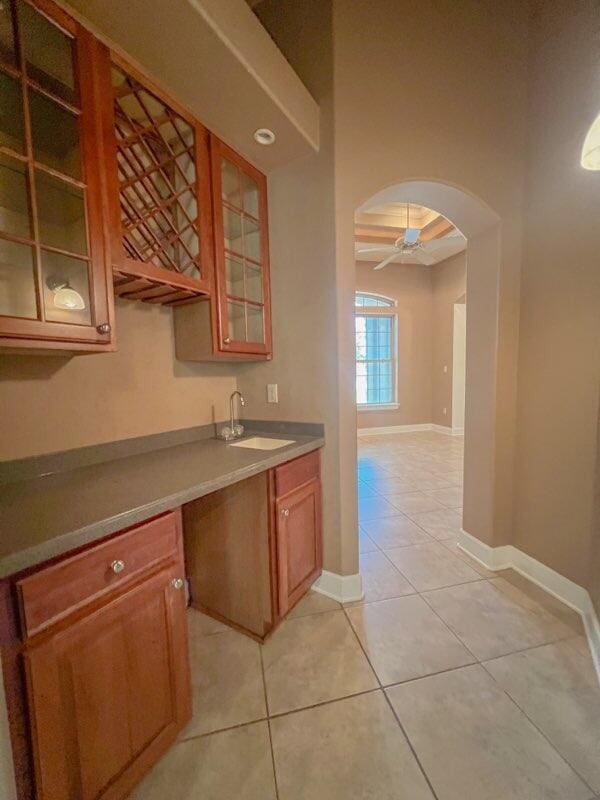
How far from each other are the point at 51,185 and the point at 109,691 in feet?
5.02

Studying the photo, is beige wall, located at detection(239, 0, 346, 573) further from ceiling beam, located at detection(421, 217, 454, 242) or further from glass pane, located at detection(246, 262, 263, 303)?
ceiling beam, located at detection(421, 217, 454, 242)

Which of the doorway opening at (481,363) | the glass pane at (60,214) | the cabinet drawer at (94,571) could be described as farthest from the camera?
the doorway opening at (481,363)

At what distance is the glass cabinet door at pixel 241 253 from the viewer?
1.58 m

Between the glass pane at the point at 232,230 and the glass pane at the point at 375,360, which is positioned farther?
the glass pane at the point at 375,360

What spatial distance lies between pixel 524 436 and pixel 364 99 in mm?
2139

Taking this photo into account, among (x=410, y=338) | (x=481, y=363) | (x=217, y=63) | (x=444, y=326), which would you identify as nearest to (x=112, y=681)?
(x=217, y=63)

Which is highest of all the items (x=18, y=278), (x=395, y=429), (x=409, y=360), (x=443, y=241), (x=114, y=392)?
(x=443, y=241)

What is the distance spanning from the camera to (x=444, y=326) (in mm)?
6047

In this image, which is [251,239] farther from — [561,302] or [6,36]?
[561,302]

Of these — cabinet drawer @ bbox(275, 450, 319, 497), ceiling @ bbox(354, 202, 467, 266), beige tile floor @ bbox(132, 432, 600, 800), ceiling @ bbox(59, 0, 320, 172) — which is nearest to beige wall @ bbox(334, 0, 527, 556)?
cabinet drawer @ bbox(275, 450, 319, 497)

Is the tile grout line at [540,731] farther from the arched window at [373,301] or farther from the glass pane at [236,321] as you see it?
the arched window at [373,301]

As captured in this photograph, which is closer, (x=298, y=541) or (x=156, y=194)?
(x=156, y=194)

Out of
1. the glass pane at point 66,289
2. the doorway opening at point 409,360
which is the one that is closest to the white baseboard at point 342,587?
the doorway opening at point 409,360

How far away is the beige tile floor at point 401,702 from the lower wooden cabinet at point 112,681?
0.20m
